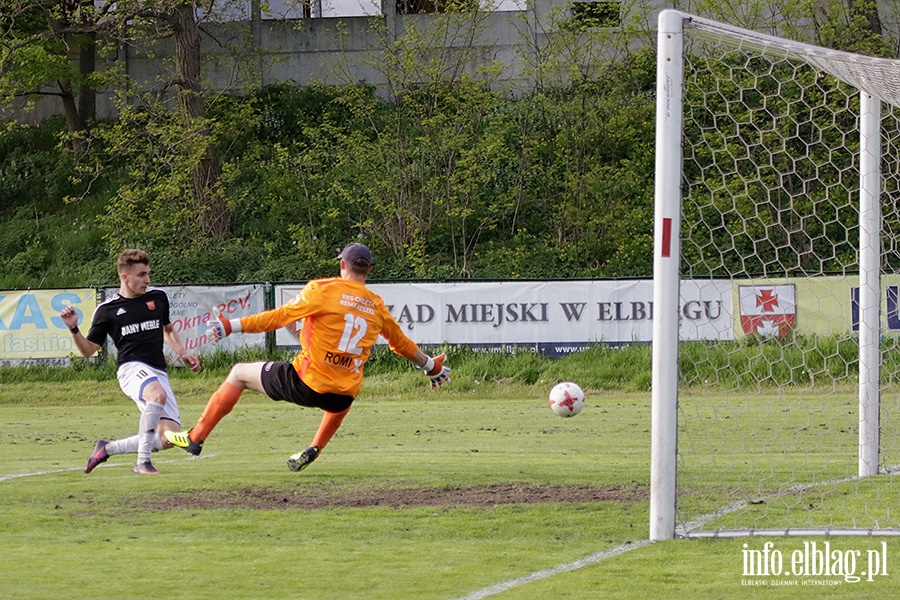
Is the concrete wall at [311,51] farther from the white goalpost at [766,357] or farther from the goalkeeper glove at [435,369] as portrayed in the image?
the goalkeeper glove at [435,369]

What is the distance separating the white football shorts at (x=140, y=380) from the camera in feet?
30.6

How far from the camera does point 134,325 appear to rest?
9336 millimetres

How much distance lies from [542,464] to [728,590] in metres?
4.76

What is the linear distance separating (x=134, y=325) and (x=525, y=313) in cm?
1191

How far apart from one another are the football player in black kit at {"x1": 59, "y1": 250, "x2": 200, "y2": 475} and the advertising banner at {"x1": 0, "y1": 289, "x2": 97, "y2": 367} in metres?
12.2

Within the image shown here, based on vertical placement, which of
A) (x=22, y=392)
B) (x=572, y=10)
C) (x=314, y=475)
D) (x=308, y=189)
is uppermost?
(x=572, y=10)

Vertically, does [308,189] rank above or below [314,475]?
above

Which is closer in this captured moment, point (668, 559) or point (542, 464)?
point (668, 559)

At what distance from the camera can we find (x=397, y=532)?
7.05m

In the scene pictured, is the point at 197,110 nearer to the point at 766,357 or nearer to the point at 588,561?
the point at 766,357

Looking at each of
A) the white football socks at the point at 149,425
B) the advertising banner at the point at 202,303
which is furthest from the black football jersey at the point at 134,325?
the advertising banner at the point at 202,303

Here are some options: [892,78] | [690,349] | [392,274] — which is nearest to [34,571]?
[892,78]

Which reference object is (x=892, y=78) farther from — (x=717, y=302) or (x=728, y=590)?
(x=717, y=302)

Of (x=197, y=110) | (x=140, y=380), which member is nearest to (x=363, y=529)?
(x=140, y=380)
